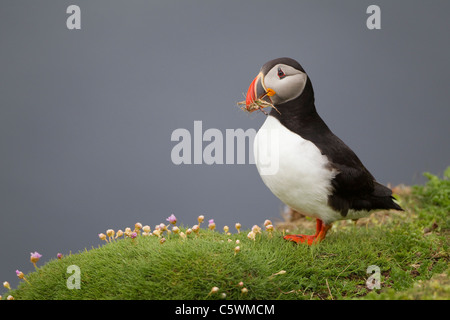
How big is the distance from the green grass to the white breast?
1.37 ft

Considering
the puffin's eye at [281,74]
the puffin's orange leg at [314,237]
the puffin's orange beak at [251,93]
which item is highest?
the puffin's eye at [281,74]

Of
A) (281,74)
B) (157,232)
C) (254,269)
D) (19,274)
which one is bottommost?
(19,274)

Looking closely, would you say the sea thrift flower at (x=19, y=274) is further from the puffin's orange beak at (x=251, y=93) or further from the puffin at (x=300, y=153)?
the puffin's orange beak at (x=251, y=93)

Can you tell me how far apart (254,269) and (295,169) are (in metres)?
0.96

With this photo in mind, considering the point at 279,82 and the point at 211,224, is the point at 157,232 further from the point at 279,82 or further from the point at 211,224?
the point at 279,82

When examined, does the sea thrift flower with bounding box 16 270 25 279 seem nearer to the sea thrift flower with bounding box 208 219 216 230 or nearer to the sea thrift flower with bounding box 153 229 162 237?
the sea thrift flower with bounding box 153 229 162 237

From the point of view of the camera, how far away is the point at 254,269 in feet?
12.9

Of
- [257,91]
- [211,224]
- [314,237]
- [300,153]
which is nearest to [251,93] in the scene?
[257,91]

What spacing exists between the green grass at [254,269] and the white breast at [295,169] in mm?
418

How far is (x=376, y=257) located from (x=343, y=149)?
3.41 feet

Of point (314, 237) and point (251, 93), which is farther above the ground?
point (251, 93)

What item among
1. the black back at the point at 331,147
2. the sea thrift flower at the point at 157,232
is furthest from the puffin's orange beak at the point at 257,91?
the sea thrift flower at the point at 157,232

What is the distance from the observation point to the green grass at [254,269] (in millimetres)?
3746
